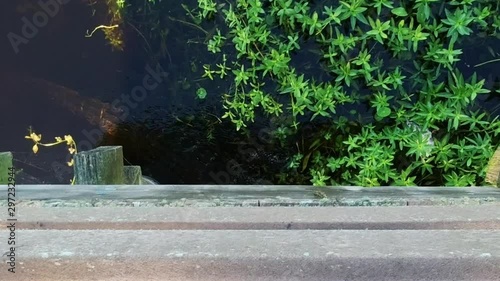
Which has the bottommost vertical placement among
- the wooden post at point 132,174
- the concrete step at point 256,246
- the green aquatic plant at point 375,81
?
the wooden post at point 132,174

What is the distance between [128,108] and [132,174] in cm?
31

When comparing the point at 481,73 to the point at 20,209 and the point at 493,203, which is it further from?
the point at 20,209

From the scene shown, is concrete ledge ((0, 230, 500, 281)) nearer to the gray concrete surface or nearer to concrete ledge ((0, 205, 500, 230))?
the gray concrete surface

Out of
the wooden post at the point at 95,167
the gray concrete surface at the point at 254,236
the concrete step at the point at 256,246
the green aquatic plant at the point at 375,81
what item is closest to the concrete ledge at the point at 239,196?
the gray concrete surface at the point at 254,236

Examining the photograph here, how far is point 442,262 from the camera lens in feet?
2.79

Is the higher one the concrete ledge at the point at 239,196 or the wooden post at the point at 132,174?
the concrete ledge at the point at 239,196

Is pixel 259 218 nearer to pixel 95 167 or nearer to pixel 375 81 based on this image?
pixel 95 167

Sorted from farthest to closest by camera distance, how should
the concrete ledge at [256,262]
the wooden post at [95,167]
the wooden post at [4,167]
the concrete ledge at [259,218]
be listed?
the wooden post at [4,167]
the wooden post at [95,167]
the concrete ledge at [259,218]
the concrete ledge at [256,262]

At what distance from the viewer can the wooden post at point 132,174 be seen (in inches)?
81.0

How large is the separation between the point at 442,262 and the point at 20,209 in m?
0.91

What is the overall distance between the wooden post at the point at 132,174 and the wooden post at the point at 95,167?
27cm

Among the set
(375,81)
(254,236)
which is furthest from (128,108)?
(254,236)

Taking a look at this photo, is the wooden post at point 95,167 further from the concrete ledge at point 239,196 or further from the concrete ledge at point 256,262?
the concrete ledge at point 256,262

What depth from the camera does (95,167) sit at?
1.70 meters
